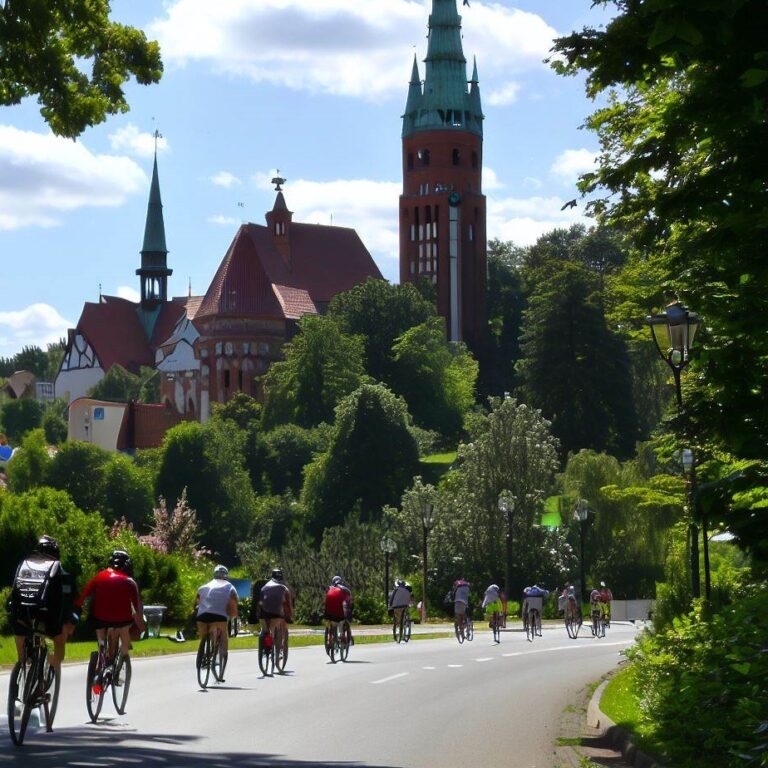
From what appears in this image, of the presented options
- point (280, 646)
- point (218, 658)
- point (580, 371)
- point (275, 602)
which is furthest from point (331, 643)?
point (580, 371)

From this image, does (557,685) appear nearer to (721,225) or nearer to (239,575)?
(721,225)

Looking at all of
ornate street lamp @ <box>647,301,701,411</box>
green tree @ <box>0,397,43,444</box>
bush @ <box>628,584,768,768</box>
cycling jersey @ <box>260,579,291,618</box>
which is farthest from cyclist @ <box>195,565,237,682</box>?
green tree @ <box>0,397,43,444</box>

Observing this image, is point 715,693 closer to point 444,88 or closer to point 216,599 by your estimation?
point 216,599

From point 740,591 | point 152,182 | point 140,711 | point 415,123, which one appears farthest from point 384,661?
point 152,182

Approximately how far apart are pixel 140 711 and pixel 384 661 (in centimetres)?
1094

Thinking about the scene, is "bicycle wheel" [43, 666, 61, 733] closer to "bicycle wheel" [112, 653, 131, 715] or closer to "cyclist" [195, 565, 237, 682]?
"bicycle wheel" [112, 653, 131, 715]

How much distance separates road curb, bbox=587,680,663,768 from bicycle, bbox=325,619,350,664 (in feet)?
28.1

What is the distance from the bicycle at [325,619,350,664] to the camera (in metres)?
26.1

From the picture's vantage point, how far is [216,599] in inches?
779

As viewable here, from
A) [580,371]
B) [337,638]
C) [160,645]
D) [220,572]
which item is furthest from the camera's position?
[580,371]

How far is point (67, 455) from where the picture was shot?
114562 mm

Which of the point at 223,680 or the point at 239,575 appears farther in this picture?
the point at 239,575

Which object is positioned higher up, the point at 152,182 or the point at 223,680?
the point at 152,182

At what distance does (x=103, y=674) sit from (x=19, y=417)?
513 ft
